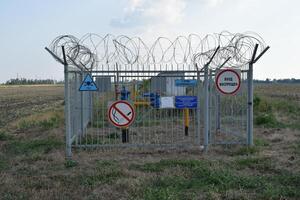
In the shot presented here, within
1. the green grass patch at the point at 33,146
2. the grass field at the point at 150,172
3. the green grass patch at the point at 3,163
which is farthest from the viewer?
the green grass patch at the point at 33,146

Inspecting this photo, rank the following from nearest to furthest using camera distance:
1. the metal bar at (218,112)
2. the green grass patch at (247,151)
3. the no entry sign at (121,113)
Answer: the no entry sign at (121,113)
the green grass patch at (247,151)
the metal bar at (218,112)

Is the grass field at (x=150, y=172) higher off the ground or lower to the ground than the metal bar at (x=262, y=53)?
lower

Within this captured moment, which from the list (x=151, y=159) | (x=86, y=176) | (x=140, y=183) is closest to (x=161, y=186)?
(x=140, y=183)

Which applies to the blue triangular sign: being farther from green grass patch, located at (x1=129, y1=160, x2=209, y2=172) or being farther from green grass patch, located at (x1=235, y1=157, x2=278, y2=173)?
green grass patch, located at (x1=235, y1=157, x2=278, y2=173)

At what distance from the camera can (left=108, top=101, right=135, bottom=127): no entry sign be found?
33.0 feet

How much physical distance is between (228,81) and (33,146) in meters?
5.56

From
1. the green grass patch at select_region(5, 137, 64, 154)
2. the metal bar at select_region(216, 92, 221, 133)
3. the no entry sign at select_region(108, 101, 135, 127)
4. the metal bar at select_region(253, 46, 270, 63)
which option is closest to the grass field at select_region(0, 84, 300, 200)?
the green grass patch at select_region(5, 137, 64, 154)

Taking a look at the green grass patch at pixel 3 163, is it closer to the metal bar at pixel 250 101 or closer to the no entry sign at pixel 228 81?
the no entry sign at pixel 228 81

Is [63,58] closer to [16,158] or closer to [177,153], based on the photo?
[16,158]

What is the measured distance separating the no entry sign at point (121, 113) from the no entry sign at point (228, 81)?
233 centimetres

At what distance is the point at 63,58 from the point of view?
31.6ft

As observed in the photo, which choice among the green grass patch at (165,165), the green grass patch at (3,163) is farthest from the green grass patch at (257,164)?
the green grass patch at (3,163)

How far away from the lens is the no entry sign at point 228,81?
1054cm

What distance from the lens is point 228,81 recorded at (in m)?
10.6
